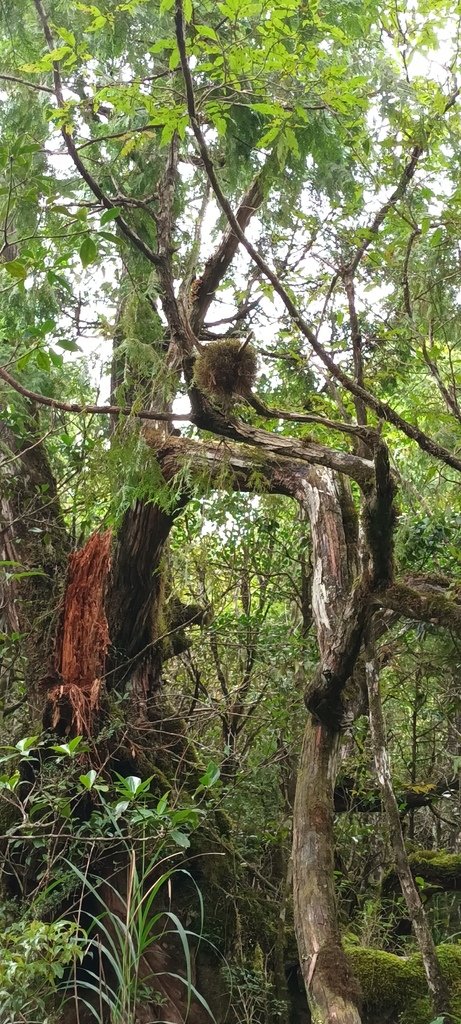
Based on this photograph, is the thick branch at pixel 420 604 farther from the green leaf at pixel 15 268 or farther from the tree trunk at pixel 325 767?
the green leaf at pixel 15 268

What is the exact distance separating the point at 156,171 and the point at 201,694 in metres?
3.70

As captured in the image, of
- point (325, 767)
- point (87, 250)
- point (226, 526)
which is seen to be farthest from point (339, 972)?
point (226, 526)

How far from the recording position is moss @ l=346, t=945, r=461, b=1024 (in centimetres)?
382

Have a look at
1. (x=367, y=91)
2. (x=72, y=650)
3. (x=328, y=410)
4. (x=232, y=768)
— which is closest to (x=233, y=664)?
(x=232, y=768)

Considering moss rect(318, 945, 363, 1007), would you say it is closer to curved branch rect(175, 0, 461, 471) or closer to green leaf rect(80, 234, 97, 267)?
curved branch rect(175, 0, 461, 471)

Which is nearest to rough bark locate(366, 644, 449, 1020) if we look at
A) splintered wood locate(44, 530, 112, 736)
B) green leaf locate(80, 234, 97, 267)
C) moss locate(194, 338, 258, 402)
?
moss locate(194, 338, 258, 402)

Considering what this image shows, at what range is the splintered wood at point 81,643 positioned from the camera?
441cm

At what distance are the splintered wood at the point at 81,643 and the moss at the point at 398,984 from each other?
1.90 m

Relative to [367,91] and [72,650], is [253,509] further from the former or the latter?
[367,91]

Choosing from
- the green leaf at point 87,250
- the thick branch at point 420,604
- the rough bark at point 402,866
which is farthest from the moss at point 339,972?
the green leaf at point 87,250

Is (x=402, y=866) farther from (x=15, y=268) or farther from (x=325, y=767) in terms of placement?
(x=15, y=268)

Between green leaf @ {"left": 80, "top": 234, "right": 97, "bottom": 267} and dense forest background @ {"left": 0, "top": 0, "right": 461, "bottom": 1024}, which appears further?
dense forest background @ {"left": 0, "top": 0, "right": 461, "bottom": 1024}

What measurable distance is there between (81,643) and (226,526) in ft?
5.26

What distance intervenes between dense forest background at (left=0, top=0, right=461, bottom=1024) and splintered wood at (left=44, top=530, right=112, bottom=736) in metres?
0.02
